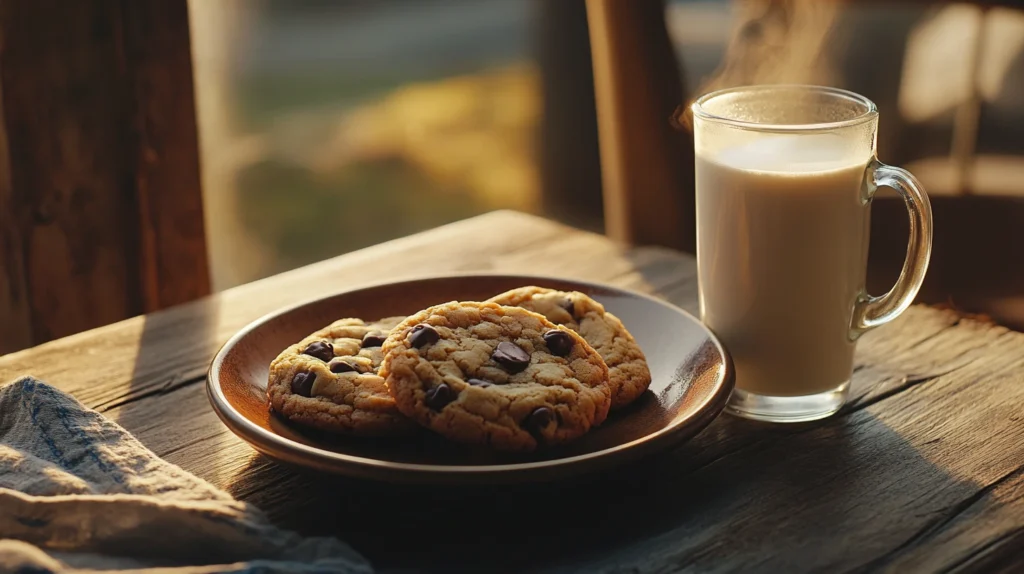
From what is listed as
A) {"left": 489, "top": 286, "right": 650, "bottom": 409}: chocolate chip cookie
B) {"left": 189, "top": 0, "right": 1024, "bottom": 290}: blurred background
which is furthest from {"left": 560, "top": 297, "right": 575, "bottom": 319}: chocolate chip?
{"left": 189, "top": 0, "right": 1024, "bottom": 290}: blurred background

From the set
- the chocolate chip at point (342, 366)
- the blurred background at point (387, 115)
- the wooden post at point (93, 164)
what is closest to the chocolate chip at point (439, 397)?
the chocolate chip at point (342, 366)

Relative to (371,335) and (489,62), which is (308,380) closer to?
(371,335)

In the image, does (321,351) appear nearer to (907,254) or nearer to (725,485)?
(725,485)

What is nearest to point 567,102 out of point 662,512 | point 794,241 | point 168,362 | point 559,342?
point 168,362

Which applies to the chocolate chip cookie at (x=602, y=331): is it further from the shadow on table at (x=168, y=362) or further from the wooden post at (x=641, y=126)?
the wooden post at (x=641, y=126)

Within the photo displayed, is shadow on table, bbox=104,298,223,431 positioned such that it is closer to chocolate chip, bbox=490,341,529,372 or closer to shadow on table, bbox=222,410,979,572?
shadow on table, bbox=222,410,979,572
